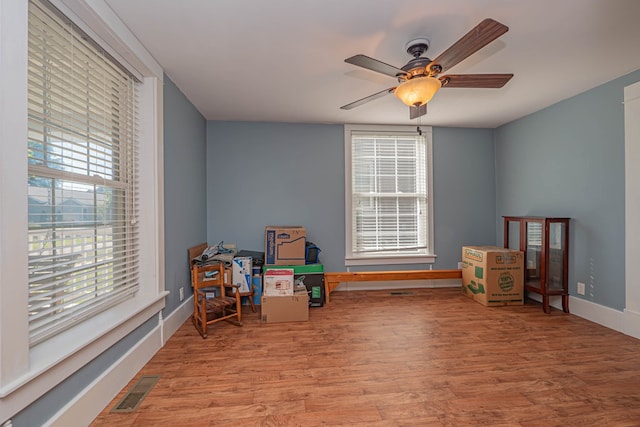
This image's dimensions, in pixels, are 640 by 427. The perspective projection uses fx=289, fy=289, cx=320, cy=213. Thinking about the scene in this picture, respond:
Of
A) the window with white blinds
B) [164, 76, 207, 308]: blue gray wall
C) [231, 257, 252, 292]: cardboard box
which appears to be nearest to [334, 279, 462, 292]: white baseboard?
[231, 257, 252, 292]: cardboard box

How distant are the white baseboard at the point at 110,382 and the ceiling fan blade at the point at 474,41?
8.98ft

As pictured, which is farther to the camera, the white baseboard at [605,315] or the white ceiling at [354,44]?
the white baseboard at [605,315]

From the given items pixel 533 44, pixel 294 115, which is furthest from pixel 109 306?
pixel 533 44

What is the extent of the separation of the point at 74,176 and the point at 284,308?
206 centimetres

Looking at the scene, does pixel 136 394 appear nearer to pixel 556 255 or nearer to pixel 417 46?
pixel 417 46

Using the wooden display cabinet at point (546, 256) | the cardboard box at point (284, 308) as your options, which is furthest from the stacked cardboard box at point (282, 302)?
the wooden display cabinet at point (546, 256)

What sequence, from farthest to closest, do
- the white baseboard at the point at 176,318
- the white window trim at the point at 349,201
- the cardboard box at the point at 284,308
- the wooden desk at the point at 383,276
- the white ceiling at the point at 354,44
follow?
the white window trim at the point at 349,201
the wooden desk at the point at 383,276
the cardboard box at the point at 284,308
the white baseboard at the point at 176,318
the white ceiling at the point at 354,44

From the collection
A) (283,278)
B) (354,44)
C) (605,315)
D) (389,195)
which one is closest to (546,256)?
(605,315)

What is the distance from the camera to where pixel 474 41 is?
5.16ft

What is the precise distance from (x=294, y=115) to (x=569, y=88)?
2931 millimetres

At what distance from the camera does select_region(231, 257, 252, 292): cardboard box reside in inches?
129

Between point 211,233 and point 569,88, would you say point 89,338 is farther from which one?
point 569,88

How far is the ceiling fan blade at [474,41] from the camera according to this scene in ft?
4.73

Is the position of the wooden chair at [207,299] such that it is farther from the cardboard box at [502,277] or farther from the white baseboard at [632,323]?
the white baseboard at [632,323]
